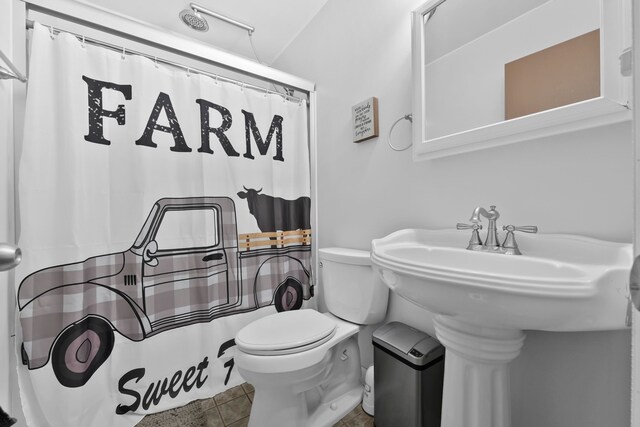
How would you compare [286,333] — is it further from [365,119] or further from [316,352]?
[365,119]

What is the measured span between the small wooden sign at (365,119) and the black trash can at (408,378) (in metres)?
0.92

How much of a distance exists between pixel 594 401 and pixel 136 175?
1.76 meters

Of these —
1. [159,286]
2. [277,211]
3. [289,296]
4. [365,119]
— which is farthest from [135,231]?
[365,119]

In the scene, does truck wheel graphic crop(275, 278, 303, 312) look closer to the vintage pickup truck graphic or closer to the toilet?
the vintage pickup truck graphic

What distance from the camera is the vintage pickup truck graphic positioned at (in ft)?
3.29

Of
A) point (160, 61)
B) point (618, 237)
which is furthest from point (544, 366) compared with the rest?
point (160, 61)

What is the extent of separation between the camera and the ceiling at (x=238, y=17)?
1549 mm

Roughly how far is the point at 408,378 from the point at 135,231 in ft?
4.18

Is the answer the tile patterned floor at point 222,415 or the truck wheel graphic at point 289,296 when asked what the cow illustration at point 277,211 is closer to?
the truck wheel graphic at point 289,296

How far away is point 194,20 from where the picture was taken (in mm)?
1606

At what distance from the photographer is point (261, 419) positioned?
1004mm

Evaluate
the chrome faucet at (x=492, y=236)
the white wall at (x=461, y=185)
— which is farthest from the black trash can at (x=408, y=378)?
the chrome faucet at (x=492, y=236)

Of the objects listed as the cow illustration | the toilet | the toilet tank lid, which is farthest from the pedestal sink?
the cow illustration

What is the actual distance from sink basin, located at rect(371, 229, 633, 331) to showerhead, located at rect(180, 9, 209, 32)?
181 cm
